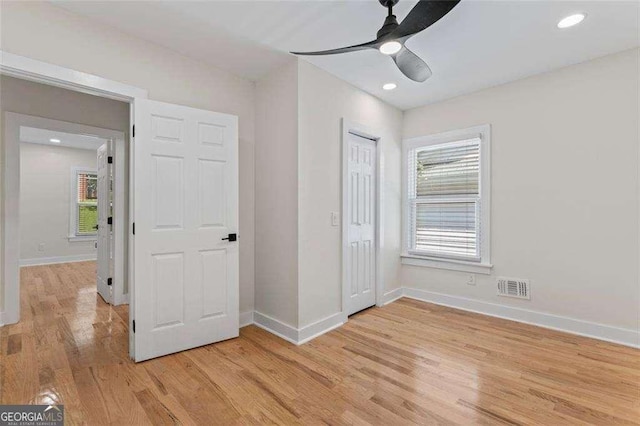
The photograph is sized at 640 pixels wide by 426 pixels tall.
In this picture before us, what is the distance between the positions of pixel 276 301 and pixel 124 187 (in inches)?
100.0

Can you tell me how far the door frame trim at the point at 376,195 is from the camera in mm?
3209

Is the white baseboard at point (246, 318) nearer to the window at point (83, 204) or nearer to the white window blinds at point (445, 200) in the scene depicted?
the white window blinds at point (445, 200)

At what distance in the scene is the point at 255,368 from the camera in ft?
7.52

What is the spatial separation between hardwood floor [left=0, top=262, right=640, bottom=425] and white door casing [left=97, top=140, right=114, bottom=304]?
83cm

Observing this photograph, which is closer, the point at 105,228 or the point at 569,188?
the point at 569,188

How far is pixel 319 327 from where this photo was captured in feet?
9.62

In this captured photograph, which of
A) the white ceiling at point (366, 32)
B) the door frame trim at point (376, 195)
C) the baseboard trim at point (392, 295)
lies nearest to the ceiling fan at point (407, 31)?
the white ceiling at point (366, 32)

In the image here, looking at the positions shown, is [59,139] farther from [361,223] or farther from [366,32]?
[366,32]

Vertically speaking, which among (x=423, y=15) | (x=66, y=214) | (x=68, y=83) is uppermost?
(x=423, y=15)

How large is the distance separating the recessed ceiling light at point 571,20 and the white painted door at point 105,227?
4951 millimetres

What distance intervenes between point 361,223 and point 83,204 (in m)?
7.08

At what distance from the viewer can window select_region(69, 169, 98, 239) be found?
270 inches

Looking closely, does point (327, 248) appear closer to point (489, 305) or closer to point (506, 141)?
point (489, 305)

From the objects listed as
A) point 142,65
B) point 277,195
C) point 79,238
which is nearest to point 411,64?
point 277,195
